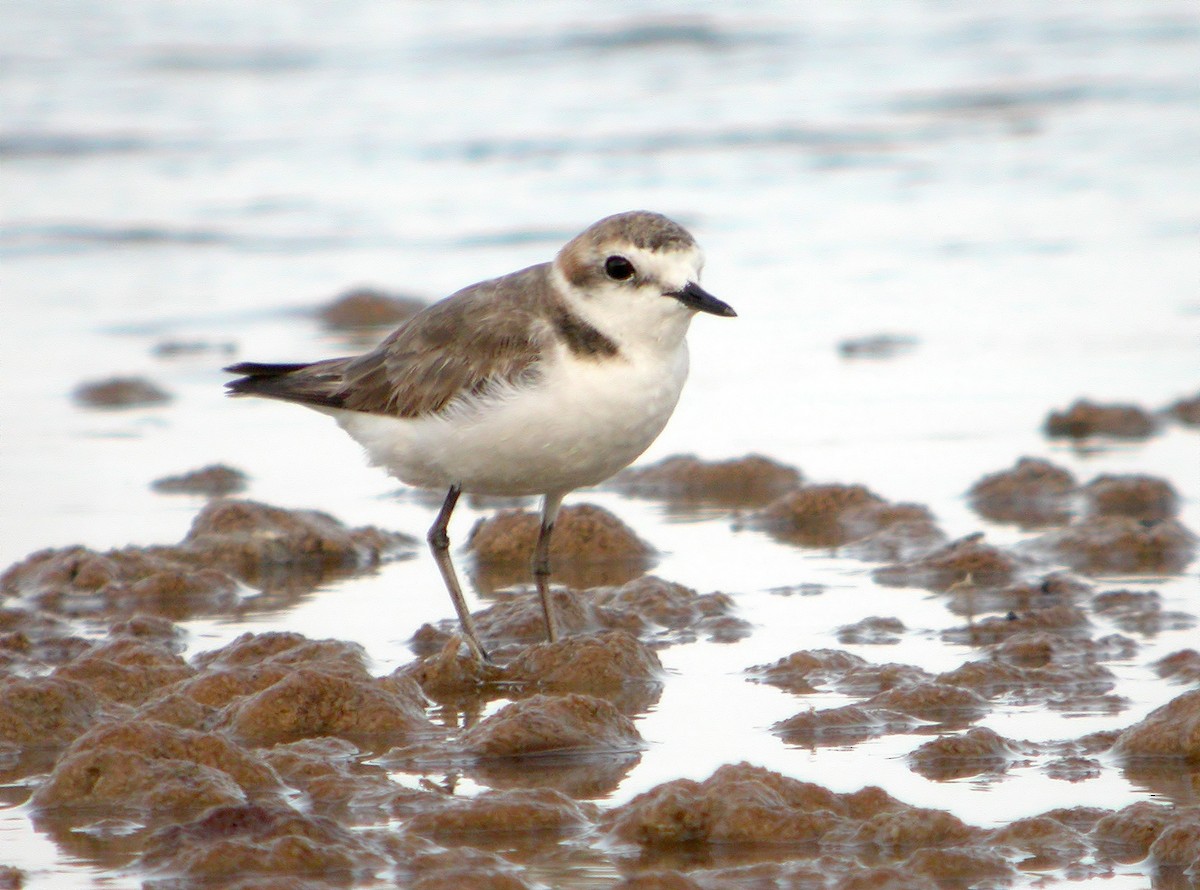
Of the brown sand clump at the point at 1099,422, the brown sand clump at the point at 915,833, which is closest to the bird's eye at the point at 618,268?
the brown sand clump at the point at 915,833

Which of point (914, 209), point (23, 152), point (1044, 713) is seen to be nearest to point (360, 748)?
point (1044, 713)

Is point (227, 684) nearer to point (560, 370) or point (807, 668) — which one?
point (560, 370)

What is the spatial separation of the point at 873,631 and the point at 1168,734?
141 centimetres

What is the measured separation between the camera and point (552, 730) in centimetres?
432

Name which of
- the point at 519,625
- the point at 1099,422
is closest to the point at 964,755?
the point at 519,625

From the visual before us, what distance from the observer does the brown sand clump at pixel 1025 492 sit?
692cm

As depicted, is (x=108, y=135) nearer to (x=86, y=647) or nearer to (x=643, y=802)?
(x=86, y=647)

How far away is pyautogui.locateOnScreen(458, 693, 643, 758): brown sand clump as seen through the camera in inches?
169

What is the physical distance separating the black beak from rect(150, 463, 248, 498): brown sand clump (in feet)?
10.3

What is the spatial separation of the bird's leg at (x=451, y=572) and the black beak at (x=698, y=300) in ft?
3.16

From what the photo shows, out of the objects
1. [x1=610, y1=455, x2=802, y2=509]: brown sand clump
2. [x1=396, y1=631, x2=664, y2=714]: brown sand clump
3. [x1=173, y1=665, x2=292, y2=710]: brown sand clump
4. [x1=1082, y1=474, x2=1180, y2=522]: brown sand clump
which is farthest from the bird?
[x1=1082, y1=474, x2=1180, y2=522]: brown sand clump

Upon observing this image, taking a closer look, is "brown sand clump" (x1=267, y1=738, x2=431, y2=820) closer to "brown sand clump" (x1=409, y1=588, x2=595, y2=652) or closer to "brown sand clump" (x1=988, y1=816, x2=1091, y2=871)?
"brown sand clump" (x1=409, y1=588, x2=595, y2=652)

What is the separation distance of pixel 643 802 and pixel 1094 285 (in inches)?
303

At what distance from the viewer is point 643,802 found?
3740 mm
